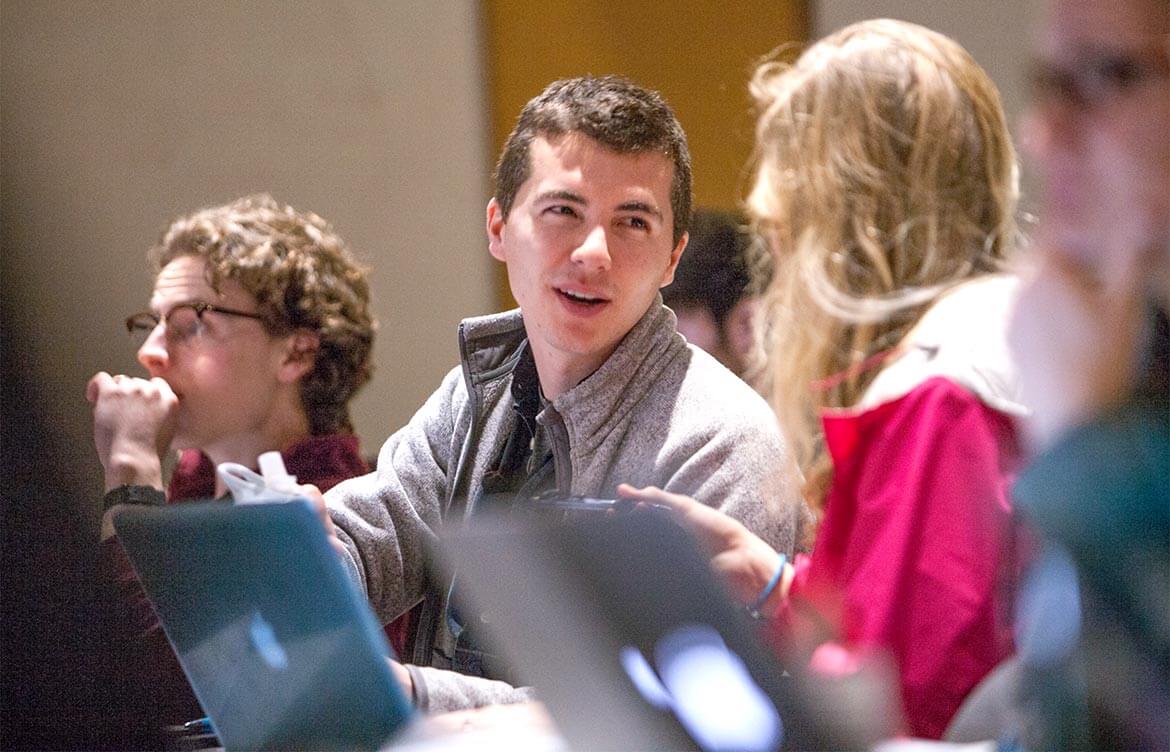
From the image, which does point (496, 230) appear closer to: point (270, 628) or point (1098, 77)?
point (270, 628)

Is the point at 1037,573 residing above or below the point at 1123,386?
below

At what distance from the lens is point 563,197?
1.72 metres

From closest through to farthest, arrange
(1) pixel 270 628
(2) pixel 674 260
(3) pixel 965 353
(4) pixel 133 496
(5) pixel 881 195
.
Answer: (3) pixel 965 353, (5) pixel 881 195, (1) pixel 270 628, (2) pixel 674 260, (4) pixel 133 496

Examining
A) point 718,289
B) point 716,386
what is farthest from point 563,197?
point 718,289

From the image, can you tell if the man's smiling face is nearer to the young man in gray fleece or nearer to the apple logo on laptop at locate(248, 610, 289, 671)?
the young man in gray fleece

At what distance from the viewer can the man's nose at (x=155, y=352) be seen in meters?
2.04

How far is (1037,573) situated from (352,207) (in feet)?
4.56

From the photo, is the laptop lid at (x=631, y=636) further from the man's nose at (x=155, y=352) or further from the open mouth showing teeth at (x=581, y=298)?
the man's nose at (x=155, y=352)

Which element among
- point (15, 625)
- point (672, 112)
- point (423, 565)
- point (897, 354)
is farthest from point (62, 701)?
point (897, 354)

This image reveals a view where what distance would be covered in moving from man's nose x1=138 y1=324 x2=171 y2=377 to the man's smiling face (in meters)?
0.59

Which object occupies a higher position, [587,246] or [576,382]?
[587,246]

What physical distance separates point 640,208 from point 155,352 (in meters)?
0.79

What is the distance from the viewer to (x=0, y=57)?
204 cm

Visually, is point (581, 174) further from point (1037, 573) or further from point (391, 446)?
point (1037, 573)
